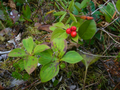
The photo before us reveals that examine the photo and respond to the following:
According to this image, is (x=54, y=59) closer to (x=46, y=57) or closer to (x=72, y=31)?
(x=46, y=57)

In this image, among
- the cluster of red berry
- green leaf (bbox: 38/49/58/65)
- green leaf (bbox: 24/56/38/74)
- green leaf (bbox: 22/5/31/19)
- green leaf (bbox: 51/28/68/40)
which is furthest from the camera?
green leaf (bbox: 22/5/31/19)

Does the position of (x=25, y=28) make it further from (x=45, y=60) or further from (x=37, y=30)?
(x=45, y=60)

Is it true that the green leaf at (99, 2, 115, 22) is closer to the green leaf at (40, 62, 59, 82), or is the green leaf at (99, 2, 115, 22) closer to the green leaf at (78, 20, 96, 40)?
the green leaf at (78, 20, 96, 40)

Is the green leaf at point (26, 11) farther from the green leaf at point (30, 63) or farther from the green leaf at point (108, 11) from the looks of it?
the green leaf at point (108, 11)

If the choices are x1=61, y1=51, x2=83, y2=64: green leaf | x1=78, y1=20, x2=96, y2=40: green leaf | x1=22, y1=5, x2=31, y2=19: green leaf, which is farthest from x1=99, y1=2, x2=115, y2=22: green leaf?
x1=22, y1=5, x2=31, y2=19: green leaf

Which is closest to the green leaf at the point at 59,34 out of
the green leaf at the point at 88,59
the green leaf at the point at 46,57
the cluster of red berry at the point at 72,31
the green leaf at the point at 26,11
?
the cluster of red berry at the point at 72,31

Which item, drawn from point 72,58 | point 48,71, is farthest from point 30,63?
point 72,58
